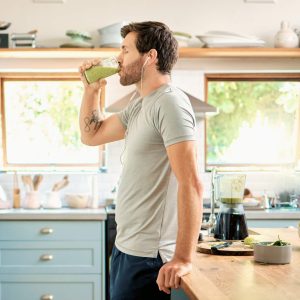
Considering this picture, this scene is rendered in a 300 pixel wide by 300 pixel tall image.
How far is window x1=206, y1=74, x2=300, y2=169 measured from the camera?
19.1 ft

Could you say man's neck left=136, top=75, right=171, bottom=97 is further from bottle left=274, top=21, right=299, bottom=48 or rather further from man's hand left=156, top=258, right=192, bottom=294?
bottle left=274, top=21, right=299, bottom=48

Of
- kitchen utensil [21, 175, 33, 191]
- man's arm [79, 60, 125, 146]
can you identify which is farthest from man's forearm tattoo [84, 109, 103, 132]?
kitchen utensil [21, 175, 33, 191]

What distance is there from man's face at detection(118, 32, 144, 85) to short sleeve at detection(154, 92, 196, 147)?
246 millimetres

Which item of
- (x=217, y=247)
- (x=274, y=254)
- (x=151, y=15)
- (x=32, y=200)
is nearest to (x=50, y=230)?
(x=32, y=200)

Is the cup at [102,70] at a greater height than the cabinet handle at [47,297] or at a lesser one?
greater

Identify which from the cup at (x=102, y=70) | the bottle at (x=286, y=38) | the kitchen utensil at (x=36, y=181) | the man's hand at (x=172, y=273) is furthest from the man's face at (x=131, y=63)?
the bottle at (x=286, y=38)

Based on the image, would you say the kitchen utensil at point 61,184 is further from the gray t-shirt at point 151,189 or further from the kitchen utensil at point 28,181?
the gray t-shirt at point 151,189

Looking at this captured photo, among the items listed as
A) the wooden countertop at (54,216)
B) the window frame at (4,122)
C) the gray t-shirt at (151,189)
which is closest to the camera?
the gray t-shirt at (151,189)

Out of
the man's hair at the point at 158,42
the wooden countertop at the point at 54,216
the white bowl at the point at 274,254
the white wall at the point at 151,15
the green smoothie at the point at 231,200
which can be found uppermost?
the white wall at the point at 151,15

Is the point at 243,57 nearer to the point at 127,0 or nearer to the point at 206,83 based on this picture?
the point at 206,83

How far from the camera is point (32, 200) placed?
17.3 ft

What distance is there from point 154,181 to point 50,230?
267 centimetres

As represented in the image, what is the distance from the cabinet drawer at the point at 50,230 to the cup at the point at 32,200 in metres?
0.43

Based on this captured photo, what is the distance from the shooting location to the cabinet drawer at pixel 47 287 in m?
4.83
